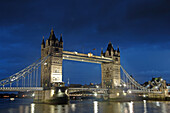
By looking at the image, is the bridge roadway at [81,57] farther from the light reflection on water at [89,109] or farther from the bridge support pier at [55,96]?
the light reflection on water at [89,109]

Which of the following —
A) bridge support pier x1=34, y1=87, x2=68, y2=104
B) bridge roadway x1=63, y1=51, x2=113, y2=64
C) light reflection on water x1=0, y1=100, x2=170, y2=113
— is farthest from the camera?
bridge roadway x1=63, y1=51, x2=113, y2=64

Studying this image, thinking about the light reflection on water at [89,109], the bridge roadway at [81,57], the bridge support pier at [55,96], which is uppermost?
the bridge roadway at [81,57]

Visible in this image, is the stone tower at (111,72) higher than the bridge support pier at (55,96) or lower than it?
higher

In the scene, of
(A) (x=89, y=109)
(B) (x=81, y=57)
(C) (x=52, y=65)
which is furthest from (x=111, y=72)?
(A) (x=89, y=109)

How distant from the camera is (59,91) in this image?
4988cm

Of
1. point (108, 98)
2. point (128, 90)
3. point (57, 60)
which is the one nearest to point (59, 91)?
point (57, 60)

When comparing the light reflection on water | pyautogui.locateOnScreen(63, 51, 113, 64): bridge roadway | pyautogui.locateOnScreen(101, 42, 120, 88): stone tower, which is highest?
pyautogui.locateOnScreen(63, 51, 113, 64): bridge roadway

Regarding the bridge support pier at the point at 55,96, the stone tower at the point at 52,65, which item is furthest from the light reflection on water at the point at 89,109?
the stone tower at the point at 52,65

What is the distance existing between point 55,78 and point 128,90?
27508mm

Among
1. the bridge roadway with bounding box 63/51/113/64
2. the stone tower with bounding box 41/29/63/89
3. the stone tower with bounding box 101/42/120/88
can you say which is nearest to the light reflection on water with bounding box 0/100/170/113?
the stone tower with bounding box 41/29/63/89

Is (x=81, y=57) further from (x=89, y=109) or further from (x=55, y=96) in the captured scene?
(x=89, y=109)

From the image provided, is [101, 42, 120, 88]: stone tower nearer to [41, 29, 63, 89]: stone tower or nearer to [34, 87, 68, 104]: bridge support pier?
[41, 29, 63, 89]: stone tower

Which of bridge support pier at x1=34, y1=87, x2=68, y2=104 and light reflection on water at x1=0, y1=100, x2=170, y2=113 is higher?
bridge support pier at x1=34, y1=87, x2=68, y2=104

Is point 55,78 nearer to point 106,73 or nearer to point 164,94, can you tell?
point 106,73
